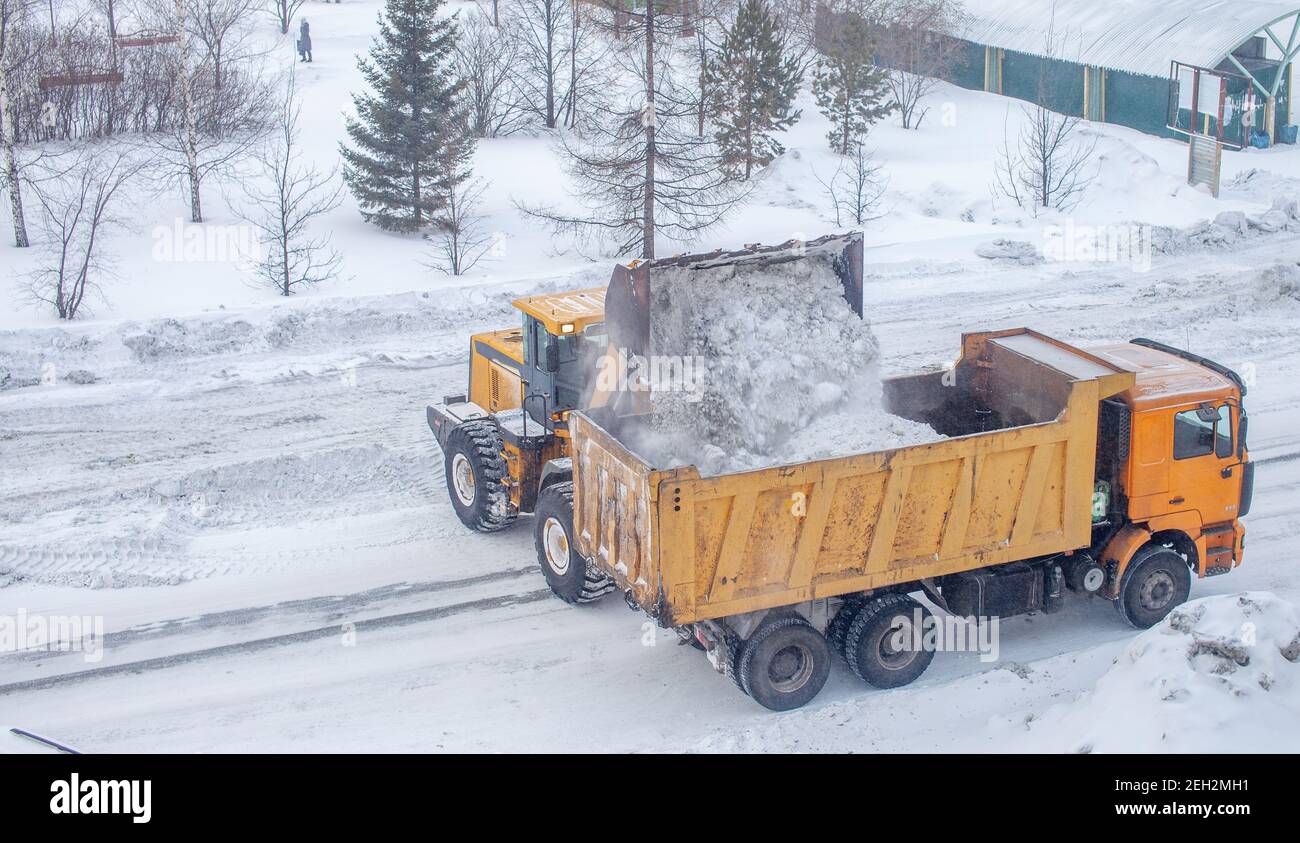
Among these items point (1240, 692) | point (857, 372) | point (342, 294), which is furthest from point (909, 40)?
point (1240, 692)

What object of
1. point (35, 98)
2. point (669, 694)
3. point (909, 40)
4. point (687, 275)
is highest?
point (909, 40)

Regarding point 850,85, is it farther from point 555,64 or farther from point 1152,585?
point 1152,585

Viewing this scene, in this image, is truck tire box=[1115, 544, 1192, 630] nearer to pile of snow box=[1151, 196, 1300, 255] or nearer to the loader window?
the loader window

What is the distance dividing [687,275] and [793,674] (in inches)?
131

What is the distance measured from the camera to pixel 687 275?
35.3 ft

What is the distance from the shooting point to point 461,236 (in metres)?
24.2

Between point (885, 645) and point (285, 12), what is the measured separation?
34.8 meters

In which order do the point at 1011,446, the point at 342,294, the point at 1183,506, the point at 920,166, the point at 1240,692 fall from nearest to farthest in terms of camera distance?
the point at 1240,692
the point at 1011,446
the point at 1183,506
the point at 342,294
the point at 920,166

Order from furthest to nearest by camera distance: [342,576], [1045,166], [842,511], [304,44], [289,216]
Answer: [304,44]
[1045,166]
[289,216]
[342,576]
[842,511]

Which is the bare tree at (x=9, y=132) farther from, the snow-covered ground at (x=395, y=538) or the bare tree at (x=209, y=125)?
the bare tree at (x=209, y=125)

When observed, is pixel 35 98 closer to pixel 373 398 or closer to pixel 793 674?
pixel 373 398

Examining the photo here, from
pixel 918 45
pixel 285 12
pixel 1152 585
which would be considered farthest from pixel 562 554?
pixel 285 12

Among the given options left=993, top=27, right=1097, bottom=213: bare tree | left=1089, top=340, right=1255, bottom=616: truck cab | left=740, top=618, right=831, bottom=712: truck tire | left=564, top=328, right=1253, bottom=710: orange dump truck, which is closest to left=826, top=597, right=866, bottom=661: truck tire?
left=564, top=328, right=1253, bottom=710: orange dump truck
